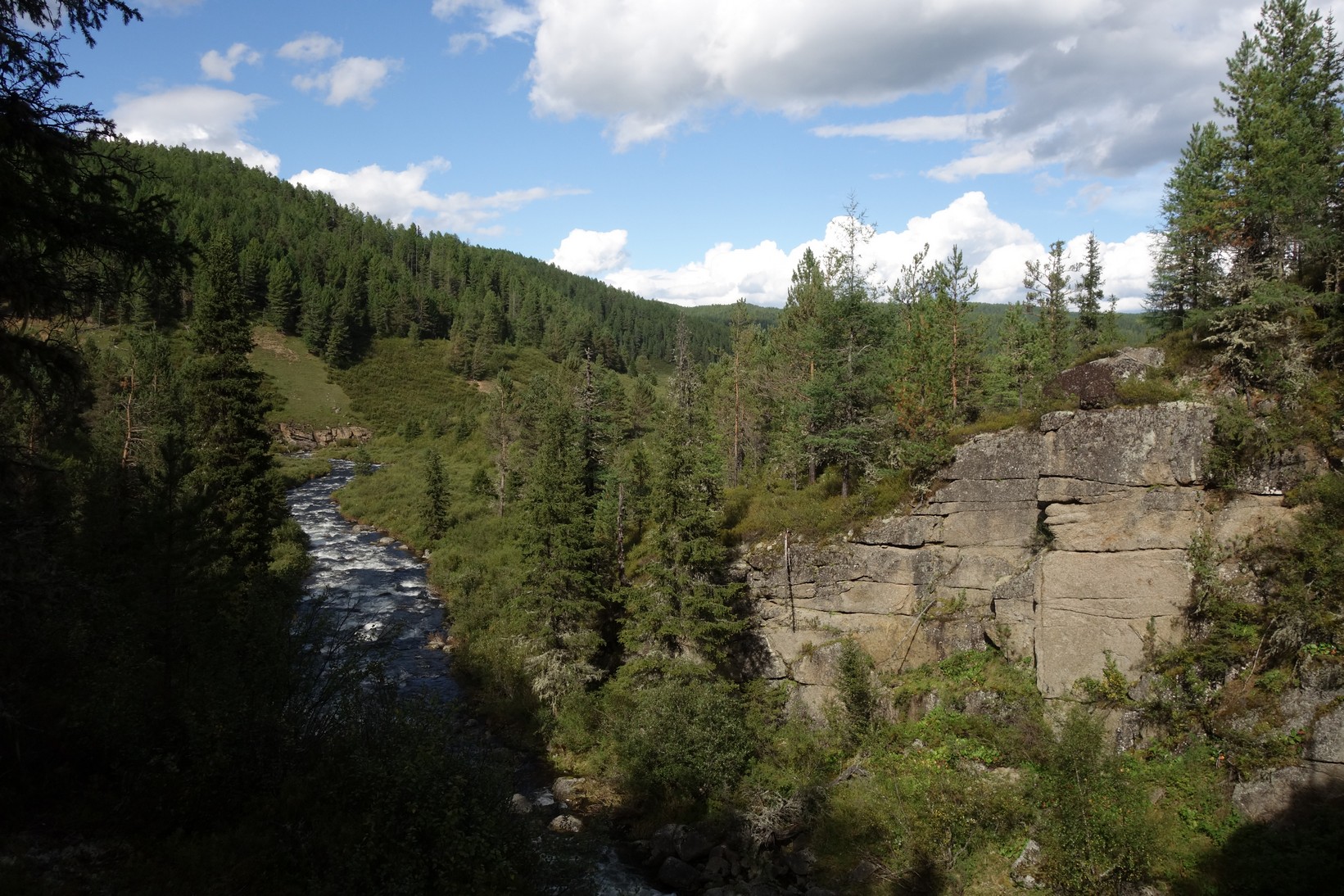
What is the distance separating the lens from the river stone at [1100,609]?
20.8 m

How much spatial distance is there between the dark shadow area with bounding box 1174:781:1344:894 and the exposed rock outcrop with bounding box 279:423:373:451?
84.5 meters

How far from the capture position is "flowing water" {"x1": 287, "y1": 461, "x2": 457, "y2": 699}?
29.8m

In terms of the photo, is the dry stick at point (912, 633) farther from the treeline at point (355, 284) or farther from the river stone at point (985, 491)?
the treeline at point (355, 284)

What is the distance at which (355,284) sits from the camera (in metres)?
120

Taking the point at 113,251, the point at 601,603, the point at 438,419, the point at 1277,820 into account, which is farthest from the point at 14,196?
the point at 438,419

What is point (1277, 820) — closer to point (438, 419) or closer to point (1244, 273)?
point (1244, 273)

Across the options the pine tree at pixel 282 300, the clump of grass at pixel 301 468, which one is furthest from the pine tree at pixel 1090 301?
Result: the pine tree at pixel 282 300

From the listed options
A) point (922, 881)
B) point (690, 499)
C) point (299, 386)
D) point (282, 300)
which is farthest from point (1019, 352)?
point (282, 300)

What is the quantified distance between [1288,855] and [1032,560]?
10390 mm

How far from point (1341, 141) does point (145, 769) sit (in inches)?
1565

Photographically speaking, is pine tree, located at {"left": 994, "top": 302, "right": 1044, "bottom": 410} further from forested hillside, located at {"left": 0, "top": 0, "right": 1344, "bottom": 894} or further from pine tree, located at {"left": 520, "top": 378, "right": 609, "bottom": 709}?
pine tree, located at {"left": 520, "top": 378, "right": 609, "bottom": 709}

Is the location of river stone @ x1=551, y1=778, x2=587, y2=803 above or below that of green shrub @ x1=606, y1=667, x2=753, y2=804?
below

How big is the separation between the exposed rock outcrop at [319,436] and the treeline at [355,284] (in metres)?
18.2

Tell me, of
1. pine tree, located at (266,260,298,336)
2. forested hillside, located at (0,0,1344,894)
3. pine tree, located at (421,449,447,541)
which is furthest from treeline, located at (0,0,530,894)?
pine tree, located at (266,260,298,336)
